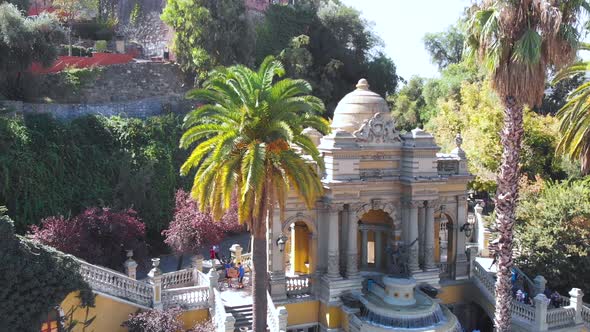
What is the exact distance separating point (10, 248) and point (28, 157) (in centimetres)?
1211

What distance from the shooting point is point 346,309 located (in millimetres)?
19141

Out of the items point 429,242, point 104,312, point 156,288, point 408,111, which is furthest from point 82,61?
point 408,111

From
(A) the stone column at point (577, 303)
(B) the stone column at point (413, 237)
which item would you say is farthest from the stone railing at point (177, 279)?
(A) the stone column at point (577, 303)

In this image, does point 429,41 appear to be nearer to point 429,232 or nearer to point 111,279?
point 429,232

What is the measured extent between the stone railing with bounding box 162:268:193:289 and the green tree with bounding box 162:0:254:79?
61.9ft

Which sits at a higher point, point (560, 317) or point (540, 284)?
point (540, 284)

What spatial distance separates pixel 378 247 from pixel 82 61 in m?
24.3

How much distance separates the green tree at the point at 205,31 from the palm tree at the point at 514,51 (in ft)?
78.1

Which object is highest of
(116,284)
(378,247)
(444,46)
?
(444,46)

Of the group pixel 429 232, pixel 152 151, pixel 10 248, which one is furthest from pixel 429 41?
pixel 10 248

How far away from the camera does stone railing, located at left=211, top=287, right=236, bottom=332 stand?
17.0 m

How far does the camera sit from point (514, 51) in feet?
50.8

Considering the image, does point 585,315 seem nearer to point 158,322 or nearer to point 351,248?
point 351,248

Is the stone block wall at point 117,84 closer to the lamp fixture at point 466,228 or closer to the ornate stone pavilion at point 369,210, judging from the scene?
the ornate stone pavilion at point 369,210
